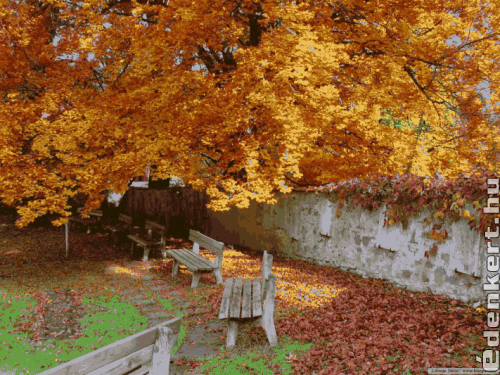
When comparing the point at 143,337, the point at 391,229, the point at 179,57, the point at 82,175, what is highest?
the point at 179,57

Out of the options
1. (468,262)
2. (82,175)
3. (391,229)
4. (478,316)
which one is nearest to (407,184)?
(391,229)

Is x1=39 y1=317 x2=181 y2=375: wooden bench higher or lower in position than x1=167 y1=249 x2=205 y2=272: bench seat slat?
higher

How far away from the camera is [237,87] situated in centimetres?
857

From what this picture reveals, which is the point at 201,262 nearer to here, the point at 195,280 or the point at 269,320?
the point at 195,280

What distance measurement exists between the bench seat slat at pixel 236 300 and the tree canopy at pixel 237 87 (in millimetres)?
3522

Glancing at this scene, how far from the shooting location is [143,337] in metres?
2.52

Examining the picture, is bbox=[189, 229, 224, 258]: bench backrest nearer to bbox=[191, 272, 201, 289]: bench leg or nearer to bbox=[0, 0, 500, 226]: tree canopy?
bbox=[191, 272, 201, 289]: bench leg

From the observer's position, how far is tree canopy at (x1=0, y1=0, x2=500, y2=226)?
775 centimetres

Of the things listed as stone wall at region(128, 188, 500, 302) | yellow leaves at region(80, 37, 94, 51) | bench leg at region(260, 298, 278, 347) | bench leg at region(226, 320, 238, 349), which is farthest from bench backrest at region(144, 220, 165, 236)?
bench leg at region(260, 298, 278, 347)

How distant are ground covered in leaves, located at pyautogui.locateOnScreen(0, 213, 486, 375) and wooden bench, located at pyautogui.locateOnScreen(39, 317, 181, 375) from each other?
1474mm

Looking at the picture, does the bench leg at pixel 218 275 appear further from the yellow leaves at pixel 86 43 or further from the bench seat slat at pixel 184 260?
the yellow leaves at pixel 86 43

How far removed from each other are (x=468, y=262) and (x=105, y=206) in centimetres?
1307

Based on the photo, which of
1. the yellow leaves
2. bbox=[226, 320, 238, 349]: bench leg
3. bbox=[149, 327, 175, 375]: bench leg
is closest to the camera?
bbox=[149, 327, 175, 375]: bench leg

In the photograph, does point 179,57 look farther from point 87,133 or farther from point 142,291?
point 142,291
